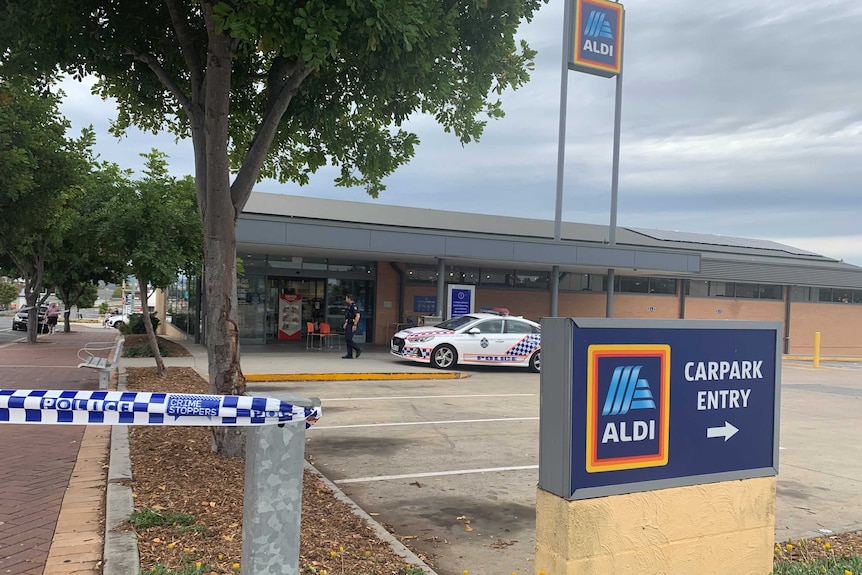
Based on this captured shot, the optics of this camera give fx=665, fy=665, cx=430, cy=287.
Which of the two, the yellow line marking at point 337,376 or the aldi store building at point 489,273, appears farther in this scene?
the aldi store building at point 489,273

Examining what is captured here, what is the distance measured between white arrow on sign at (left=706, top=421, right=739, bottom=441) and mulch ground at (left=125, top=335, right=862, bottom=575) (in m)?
1.45

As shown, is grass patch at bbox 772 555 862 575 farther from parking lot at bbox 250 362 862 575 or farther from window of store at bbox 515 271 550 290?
window of store at bbox 515 271 550 290

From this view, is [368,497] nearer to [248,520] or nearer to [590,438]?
[590,438]

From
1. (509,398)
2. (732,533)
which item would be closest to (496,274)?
(509,398)

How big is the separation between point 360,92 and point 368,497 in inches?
174

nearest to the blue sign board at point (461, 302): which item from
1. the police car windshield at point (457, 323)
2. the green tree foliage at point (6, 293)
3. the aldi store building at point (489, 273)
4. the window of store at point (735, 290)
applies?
the aldi store building at point (489, 273)

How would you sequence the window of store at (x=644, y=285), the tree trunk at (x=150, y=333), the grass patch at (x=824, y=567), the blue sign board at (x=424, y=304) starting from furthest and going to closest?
the window of store at (x=644, y=285) → the blue sign board at (x=424, y=304) → the tree trunk at (x=150, y=333) → the grass patch at (x=824, y=567)

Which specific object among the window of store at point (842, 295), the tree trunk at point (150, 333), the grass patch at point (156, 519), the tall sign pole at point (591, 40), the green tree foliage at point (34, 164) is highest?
the tall sign pole at point (591, 40)

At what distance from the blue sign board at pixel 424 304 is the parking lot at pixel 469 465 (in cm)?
1188

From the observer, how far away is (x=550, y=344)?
129 inches

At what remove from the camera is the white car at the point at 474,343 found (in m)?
17.1

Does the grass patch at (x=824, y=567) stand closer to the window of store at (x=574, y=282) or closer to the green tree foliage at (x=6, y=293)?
the window of store at (x=574, y=282)

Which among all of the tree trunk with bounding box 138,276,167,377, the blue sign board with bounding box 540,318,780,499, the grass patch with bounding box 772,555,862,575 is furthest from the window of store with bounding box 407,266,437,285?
the blue sign board with bounding box 540,318,780,499

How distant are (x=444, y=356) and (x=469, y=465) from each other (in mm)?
10017
